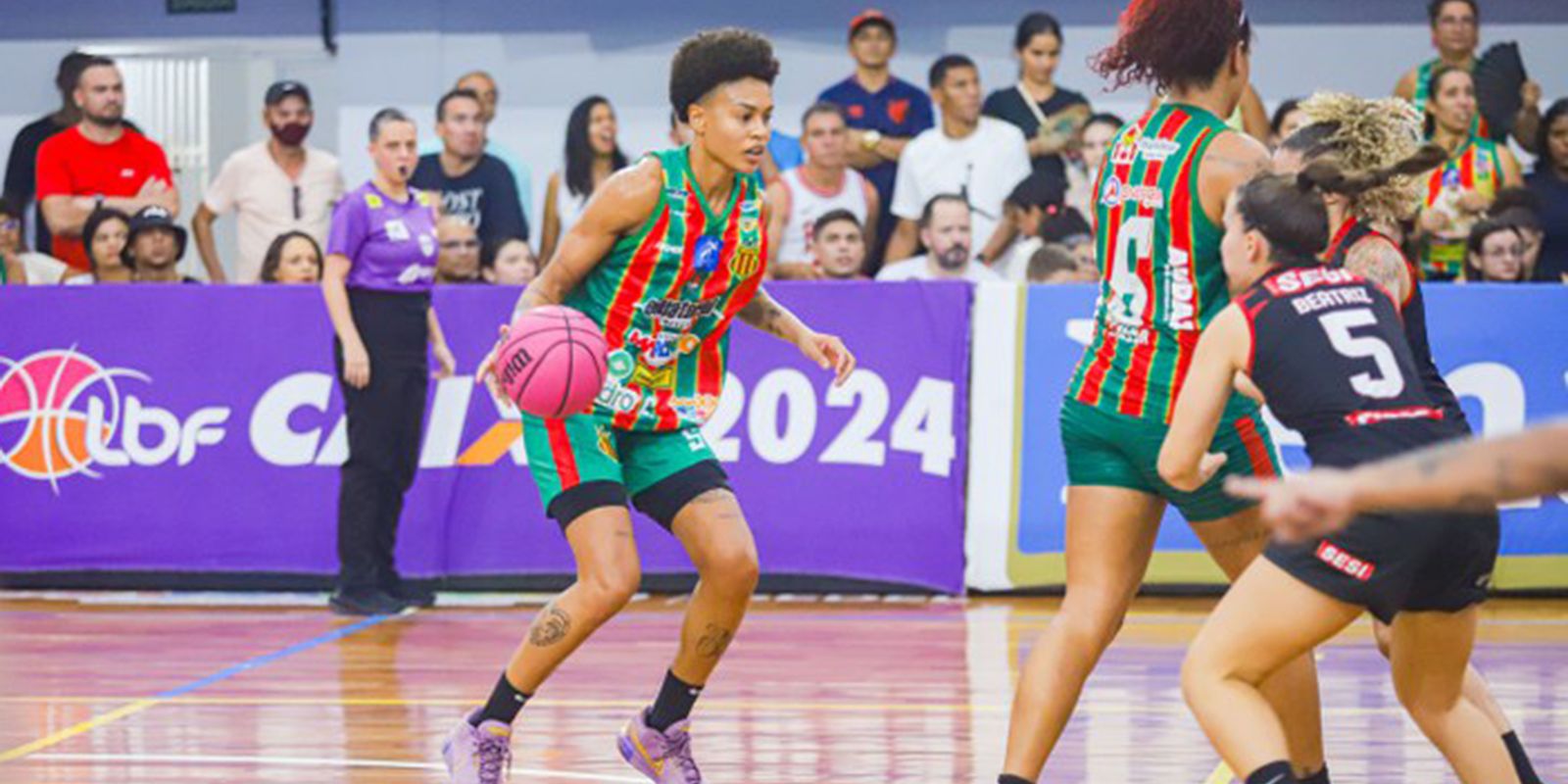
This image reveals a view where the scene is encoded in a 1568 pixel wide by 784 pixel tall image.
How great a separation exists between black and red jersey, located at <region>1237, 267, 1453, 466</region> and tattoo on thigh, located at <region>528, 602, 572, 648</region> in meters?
2.22

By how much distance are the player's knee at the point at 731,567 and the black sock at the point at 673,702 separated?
346 mm

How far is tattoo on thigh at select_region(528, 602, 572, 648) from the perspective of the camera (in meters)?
6.75

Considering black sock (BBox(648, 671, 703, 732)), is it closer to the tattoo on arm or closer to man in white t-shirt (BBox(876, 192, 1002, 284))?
the tattoo on arm

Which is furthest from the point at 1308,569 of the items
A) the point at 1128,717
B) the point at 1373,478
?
the point at 1128,717

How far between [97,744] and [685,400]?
2532 mm

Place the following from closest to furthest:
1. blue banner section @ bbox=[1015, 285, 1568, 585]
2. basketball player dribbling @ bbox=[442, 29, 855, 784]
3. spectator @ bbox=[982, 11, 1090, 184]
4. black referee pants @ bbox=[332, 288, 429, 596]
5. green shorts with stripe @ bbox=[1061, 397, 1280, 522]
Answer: green shorts with stripe @ bbox=[1061, 397, 1280, 522], basketball player dribbling @ bbox=[442, 29, 855, 784], black referee pants @ bbox=[332, 288, 429, 596], blue banner section @ bbox=[1015, 285, 1568, 585], spectator @ bbox=[982, 11, 1090, 184]

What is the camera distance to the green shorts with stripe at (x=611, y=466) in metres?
6.86

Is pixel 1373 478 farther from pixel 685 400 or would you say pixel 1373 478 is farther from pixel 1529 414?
pixel 1529 414

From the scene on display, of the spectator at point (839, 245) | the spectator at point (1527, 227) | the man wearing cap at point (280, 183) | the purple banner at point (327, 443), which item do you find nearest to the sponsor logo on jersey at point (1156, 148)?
the purple banner at point (327, 443)

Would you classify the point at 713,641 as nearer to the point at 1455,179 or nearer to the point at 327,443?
the point at 327,443

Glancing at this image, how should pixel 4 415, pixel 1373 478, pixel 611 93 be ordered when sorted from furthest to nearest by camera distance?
pixel 611 93
pixel 4 415
pixel 1373 478

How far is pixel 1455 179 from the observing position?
42.0ft

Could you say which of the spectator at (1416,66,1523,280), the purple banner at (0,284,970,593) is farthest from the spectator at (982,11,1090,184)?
the purple banner at (0,284,970,593)

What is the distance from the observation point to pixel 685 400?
278 inches
